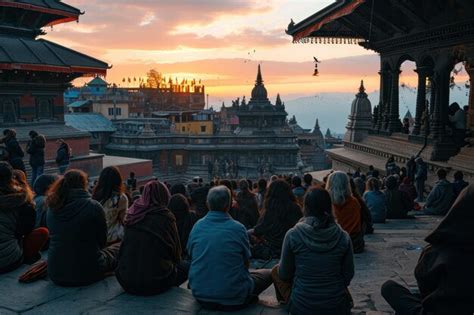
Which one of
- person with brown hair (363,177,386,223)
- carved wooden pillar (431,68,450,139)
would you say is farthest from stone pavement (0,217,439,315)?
carved wooden pillar (431,68,450,139)

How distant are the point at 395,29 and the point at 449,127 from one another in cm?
524

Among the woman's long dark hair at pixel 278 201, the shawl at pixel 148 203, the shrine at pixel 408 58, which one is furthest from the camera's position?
the shrine at pixel 408 58

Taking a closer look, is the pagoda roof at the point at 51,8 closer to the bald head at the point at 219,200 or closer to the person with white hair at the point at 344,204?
the person with white hair at the point at 344,204

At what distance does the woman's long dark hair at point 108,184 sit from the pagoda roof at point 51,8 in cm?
1589

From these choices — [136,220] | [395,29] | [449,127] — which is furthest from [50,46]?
[136,220]

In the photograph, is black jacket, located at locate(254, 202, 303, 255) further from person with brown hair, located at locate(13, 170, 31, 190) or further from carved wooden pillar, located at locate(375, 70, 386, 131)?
carved wooden pillar, located at locate(375, 70, 386, 131)

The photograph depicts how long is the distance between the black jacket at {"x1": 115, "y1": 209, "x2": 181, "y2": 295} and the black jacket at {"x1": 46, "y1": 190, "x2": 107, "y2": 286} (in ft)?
1.38

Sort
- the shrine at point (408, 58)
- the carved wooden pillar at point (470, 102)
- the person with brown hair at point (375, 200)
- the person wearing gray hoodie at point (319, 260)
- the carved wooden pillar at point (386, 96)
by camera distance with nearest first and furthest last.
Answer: the person wearing gray hoodie at point (319, 260)
the person with brown hair at point (375, 200)
the carved wooden pillar at point (470, 102)
the shrine at point (408, 58)
the carved wooden pillar at point (386, 96)

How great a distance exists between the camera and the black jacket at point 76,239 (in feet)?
15.1

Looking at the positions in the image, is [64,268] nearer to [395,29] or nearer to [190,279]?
[190,279]

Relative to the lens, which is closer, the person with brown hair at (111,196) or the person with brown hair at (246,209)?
the person with brown hair at (111,196)

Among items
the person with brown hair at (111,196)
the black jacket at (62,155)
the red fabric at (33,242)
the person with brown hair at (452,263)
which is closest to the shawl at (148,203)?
the person with brown hair at (111,196)

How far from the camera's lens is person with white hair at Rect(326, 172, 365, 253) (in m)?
5.75

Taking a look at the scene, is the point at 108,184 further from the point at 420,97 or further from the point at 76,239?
the point at 420,97
